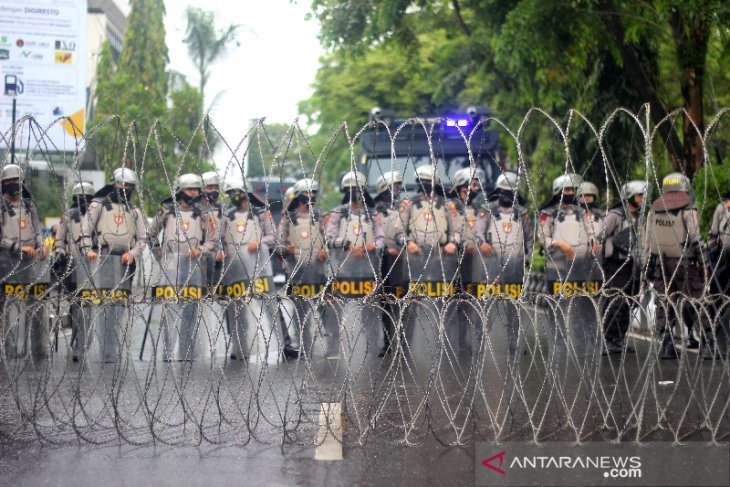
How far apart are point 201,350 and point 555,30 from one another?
6314 mm

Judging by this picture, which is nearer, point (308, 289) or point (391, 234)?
point (308, 289)

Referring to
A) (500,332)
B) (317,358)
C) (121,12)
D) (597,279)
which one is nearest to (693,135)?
(500,332)

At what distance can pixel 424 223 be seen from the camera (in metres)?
12.9

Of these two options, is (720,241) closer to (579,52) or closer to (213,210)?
(213,210)

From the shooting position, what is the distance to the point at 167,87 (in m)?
41.4

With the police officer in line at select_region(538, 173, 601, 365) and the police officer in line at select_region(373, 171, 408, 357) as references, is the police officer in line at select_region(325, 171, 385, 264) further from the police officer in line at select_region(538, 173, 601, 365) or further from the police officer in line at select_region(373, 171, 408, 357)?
the police officer in line at select_region(538, 173, 601, 365)

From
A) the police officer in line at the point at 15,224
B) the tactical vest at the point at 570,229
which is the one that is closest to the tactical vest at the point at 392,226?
the tactical vest at the point at 570,229

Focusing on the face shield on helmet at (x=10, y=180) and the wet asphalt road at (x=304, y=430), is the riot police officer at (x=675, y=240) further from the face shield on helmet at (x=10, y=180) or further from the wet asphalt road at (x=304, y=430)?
the face shield on helmet at (x=10, y=180)

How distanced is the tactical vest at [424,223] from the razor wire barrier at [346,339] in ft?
0.40

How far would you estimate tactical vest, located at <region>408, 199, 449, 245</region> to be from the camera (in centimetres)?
1289

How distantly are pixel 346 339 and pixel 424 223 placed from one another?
1889mm

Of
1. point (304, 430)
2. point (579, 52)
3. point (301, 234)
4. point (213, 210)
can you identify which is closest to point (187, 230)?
point (213, 210)

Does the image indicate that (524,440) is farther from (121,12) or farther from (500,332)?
(121,12)

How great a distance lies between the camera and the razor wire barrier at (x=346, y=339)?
25.7 ft
